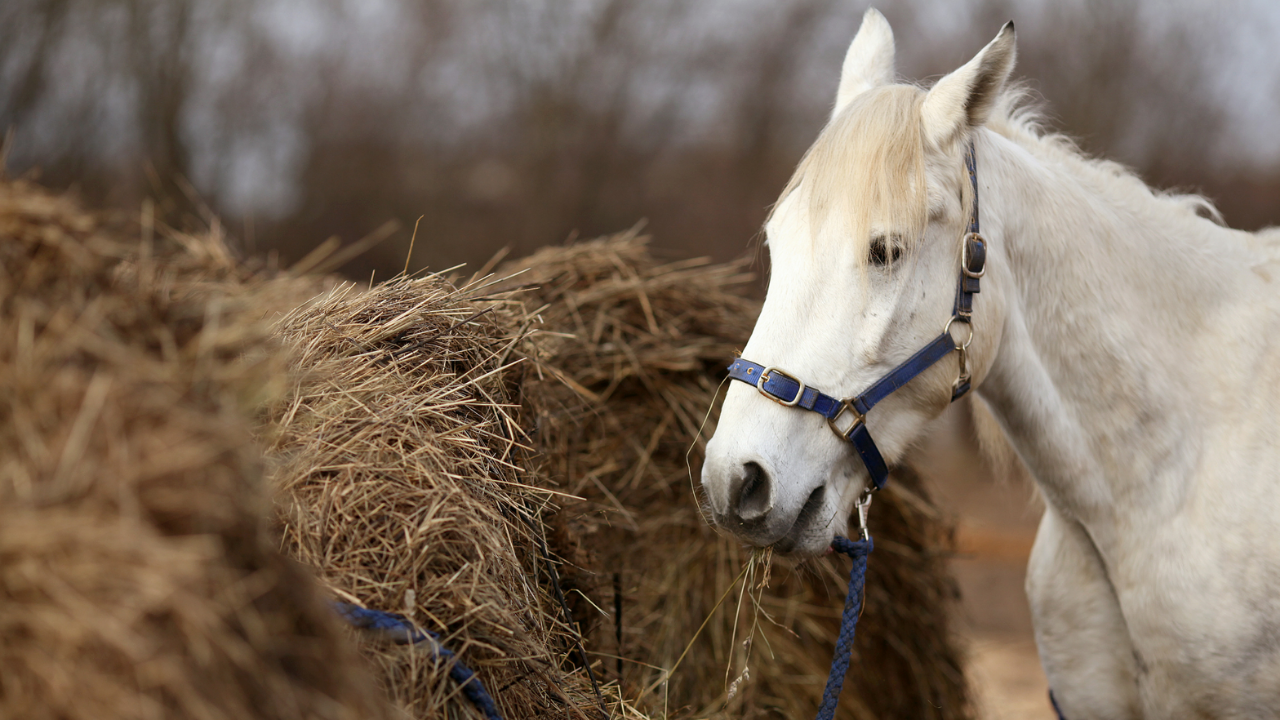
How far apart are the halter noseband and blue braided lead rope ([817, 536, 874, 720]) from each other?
0.08m

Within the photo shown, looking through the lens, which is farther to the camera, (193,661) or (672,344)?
(672,344)

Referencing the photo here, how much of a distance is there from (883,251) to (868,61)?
33.1 inches

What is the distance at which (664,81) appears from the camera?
10656 mm

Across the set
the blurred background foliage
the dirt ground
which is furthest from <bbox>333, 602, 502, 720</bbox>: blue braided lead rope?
the blurred background foliage

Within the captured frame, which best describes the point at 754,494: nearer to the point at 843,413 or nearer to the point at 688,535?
the point at 843,413

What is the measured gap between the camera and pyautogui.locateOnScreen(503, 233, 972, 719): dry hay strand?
2906 mm

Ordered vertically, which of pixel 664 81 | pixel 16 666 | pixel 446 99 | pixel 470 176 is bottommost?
pixel 470 176

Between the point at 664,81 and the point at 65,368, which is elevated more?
the point at 65,368

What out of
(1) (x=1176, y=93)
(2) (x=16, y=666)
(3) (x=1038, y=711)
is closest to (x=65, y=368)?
(2) (x=16, y=666)

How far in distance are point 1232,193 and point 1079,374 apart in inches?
381

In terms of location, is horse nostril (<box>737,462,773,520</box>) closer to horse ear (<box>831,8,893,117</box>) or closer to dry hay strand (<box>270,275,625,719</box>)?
dry hay strand (<box>270,275,625,719</box>)

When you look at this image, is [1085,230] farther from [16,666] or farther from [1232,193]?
[1232,193]

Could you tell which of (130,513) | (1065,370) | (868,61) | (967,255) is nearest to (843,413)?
(967,255)

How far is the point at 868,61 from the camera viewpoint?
222 centimetres
